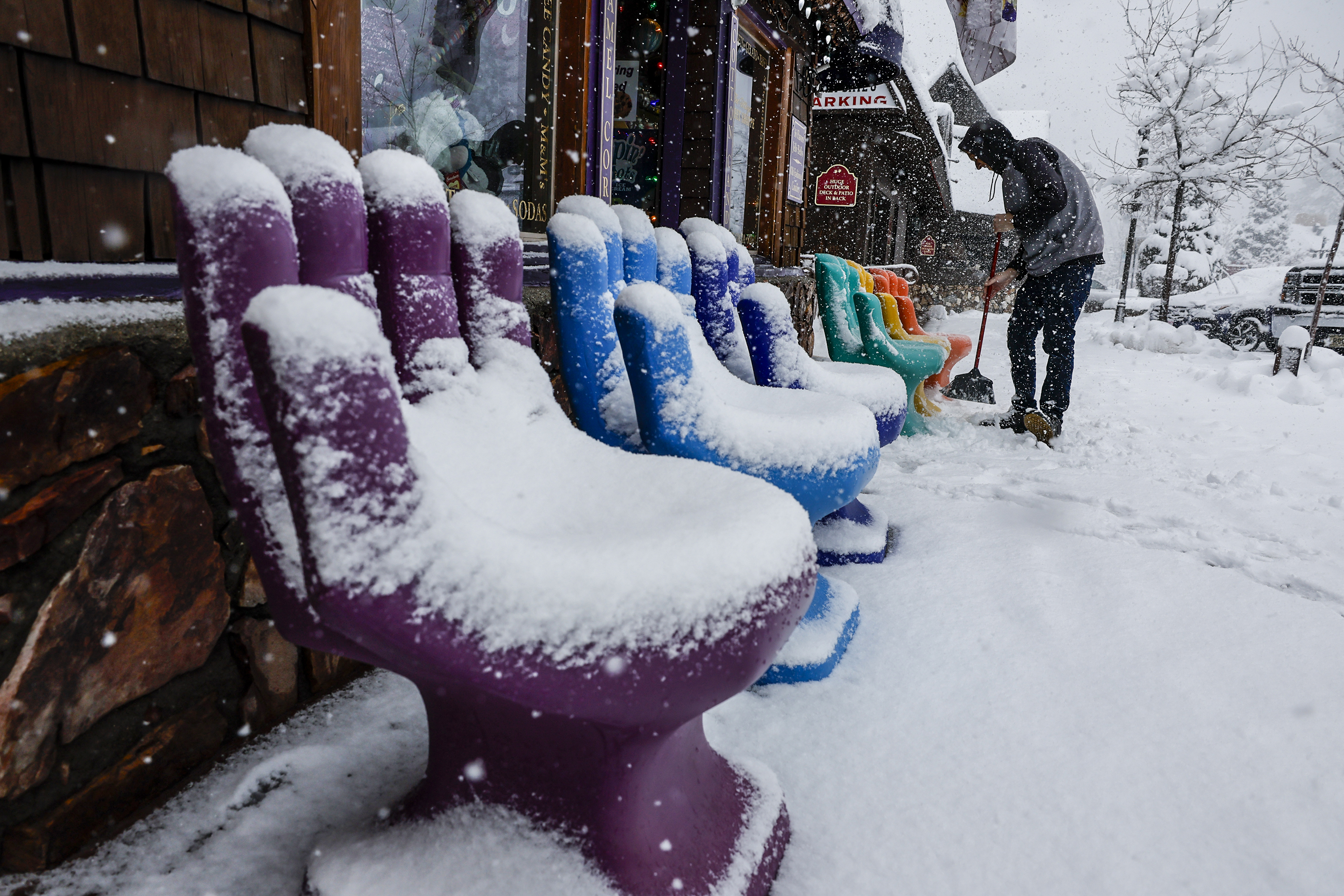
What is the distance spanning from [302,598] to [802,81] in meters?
6.85

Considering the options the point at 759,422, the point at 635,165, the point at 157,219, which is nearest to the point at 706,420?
the point at 759,422

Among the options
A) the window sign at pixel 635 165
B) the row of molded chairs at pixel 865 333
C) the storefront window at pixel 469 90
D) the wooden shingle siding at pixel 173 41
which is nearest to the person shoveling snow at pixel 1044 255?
the row of molded chairs at pixel 865 333

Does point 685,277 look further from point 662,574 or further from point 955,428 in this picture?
point 955,428

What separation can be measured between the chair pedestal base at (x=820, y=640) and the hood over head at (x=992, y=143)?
3.19 metres

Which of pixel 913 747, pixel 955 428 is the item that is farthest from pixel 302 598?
pixel 955 428

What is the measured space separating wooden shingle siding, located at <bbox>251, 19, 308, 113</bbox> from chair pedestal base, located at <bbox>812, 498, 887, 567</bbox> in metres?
1.75

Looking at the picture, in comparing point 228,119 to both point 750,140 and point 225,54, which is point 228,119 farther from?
point 750,140

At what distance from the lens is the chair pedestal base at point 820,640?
5.40 feet

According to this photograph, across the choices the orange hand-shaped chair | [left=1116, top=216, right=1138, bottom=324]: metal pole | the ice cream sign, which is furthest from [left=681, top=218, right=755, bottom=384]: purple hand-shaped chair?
[left=1116, top=216, right=1138, bottom=324]: metal pole

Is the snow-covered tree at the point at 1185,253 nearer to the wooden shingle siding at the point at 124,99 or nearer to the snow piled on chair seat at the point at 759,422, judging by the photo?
the snow piled on chair seat at the point at 759,422

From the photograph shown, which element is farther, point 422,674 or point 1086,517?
point 1086,517

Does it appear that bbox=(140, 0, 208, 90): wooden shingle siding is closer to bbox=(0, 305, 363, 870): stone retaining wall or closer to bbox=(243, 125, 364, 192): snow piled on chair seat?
Answer: bbox=(0, 305, 363, 870): stone retaining wall

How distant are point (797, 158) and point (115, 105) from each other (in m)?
5.96

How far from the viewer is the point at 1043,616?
2.00 m
